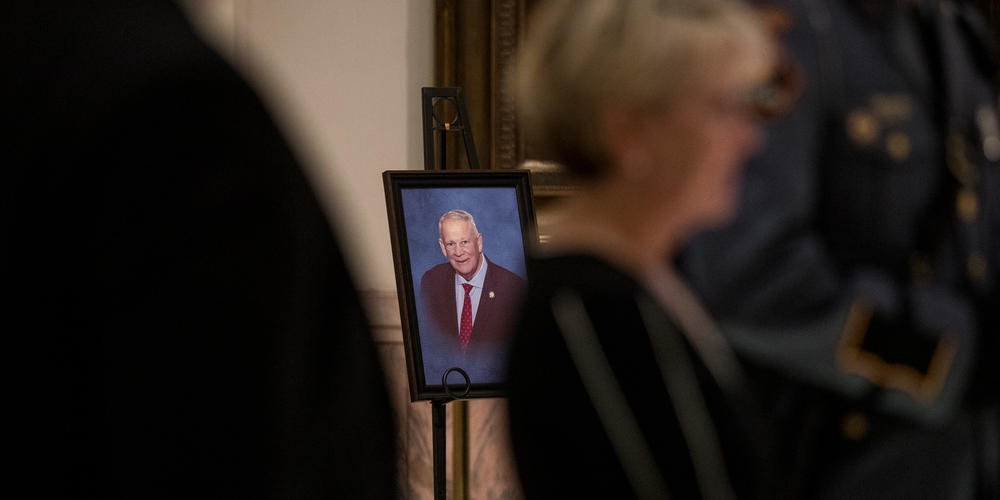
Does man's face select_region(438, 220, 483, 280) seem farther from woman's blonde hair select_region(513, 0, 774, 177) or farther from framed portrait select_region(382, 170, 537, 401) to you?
woman's blonde hair select_region(513, 0, 774, 177)

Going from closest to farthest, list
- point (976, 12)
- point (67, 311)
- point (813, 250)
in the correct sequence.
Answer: point (67, 311), point (813, 250), point (976, 12)

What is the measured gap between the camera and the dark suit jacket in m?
3.03

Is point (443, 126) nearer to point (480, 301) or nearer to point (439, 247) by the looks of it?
point (439, 247)

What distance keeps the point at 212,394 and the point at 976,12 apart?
36.9 inches

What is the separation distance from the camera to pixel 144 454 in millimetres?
441

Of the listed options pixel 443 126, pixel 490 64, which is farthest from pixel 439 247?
pixel 490 64

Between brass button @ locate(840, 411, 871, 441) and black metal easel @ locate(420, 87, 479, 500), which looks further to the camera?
black metal easel @ locate(420, 87, 479, 500)

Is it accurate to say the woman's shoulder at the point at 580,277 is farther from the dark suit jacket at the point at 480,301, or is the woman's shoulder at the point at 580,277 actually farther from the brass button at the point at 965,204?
the dark suit jacket at the point at 480,301

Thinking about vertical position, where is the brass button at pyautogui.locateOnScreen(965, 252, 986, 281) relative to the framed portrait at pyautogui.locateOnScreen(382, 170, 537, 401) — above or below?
above

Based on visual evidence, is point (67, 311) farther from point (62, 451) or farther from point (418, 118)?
point (418, 118)

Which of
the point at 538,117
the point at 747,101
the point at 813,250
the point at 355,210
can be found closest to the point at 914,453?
the point at 813,250

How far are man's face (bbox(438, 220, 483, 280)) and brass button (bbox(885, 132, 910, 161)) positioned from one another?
7.13 ft

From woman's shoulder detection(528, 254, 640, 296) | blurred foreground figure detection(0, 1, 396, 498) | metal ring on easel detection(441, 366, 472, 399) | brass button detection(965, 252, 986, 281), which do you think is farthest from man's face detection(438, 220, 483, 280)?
blurred foreground figure detection(0, 1, 396, 498)

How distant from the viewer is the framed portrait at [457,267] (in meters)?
2.96
